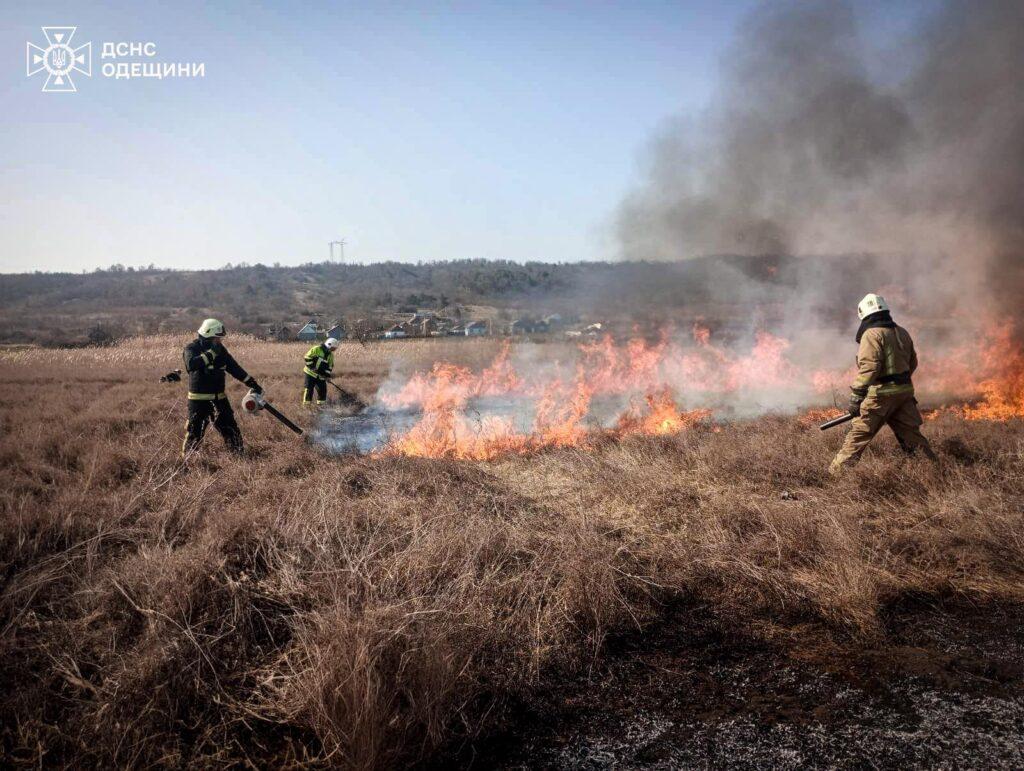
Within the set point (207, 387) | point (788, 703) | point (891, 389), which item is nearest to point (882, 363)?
point (891, 389)

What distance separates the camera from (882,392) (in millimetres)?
6234

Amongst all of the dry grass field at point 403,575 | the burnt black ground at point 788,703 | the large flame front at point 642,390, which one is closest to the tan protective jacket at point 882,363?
the dry grass field at point 403,575

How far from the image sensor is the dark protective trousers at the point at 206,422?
7961 mm

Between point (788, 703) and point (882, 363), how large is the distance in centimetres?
453

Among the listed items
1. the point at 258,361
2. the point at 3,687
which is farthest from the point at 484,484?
the point at 258,361

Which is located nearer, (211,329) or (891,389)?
(891,389)

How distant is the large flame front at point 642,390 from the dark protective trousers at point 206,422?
237cm

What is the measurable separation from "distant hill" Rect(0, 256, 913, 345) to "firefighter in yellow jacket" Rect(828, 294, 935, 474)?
34.9ft

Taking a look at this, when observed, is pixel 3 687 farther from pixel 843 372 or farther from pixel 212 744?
pixel 843 372

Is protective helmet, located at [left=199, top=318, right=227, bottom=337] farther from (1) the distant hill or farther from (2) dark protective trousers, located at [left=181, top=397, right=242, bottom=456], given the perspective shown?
(1) the distant hill

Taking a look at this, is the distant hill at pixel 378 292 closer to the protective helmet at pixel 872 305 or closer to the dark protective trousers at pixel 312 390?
the dark protective trousers at pixel 312 390

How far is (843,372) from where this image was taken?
14.2 metres

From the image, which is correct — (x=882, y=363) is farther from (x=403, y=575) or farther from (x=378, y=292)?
Result: (x=378, y=292)

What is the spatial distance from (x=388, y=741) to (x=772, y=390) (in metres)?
13.4
